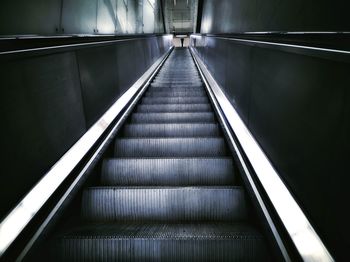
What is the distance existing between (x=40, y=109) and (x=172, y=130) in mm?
1573

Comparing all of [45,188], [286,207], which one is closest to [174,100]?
[45,188]

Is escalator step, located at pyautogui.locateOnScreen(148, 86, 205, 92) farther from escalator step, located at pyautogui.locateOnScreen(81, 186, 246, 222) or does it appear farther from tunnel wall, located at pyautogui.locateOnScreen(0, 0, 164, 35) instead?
escalator step, located at pyautogui.locateOnScreen(81, 186, 246, 222)

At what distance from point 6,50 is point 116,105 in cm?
187

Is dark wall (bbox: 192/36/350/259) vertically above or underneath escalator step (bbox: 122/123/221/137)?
above

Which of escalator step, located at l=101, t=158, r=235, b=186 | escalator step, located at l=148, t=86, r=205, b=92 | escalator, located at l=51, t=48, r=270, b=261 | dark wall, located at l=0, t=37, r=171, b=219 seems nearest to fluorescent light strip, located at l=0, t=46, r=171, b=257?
dark wall, located at l=0, t=37, r=171, b=219

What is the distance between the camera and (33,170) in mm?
1569

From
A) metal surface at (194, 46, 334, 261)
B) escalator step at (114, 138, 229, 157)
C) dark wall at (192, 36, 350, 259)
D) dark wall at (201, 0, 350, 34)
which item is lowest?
escalator step at (114, 138, 229, 157)

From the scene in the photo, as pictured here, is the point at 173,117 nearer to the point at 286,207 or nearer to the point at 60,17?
the point at 60,17

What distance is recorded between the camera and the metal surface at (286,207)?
1.15 m

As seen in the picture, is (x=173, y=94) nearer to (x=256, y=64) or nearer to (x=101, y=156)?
(x=256, y=64)

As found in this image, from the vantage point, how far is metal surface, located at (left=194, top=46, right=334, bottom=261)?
3.78ft

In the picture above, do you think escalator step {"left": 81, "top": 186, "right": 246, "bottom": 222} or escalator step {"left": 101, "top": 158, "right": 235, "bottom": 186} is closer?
escalator step {"left": 81, "top": 186, "right": 246, "bottom": 222}

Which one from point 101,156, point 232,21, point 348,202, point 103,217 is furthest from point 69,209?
point 232,21

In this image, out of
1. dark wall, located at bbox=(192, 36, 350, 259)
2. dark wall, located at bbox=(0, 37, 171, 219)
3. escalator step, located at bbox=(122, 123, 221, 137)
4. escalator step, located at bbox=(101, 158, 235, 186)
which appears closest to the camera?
dark wall, located at bbox=(192, 36, 350, 259)
